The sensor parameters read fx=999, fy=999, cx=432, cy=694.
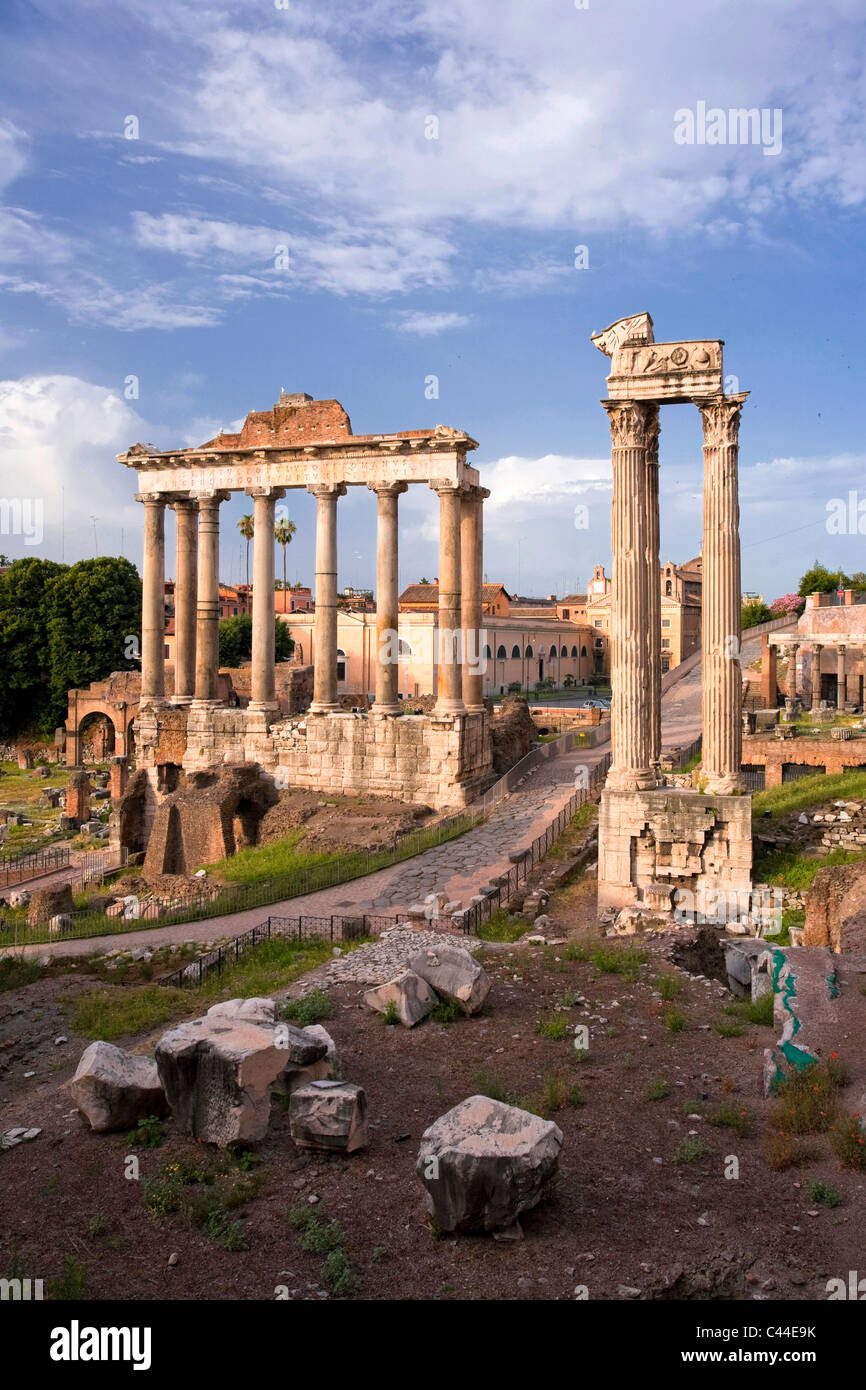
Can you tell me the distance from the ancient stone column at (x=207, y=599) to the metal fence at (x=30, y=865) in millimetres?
6032

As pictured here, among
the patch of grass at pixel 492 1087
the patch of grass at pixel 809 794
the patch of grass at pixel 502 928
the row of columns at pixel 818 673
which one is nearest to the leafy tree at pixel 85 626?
the row of columns at pixel 818 673

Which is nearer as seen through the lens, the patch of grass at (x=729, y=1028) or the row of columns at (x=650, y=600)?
the patch of grass at (x=729, y=1028)

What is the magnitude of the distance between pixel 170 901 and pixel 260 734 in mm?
7993

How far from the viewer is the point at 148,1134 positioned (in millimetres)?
8117

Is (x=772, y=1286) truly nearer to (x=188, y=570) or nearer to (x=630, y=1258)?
(x=630, y=1258)

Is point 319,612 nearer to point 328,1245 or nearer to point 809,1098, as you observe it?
point 809,1098

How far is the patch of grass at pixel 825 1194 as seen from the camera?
22.3 feet

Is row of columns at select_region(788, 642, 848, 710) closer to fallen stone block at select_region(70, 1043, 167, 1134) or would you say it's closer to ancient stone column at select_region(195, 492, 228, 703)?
ancient stone column at select_region(195, 492, 228, 703)

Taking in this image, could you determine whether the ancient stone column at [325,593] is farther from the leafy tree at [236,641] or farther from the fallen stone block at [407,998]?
the leafy tree at [236,641]

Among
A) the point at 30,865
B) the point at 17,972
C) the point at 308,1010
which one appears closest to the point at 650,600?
the point at 308,1010

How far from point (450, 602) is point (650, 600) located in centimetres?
976

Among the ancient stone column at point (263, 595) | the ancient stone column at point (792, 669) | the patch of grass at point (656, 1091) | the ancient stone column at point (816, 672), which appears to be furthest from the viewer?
the ancient stone column at point (792, 669)

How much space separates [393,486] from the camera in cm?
2570

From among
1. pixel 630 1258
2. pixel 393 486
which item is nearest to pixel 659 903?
pixel 630 1258
